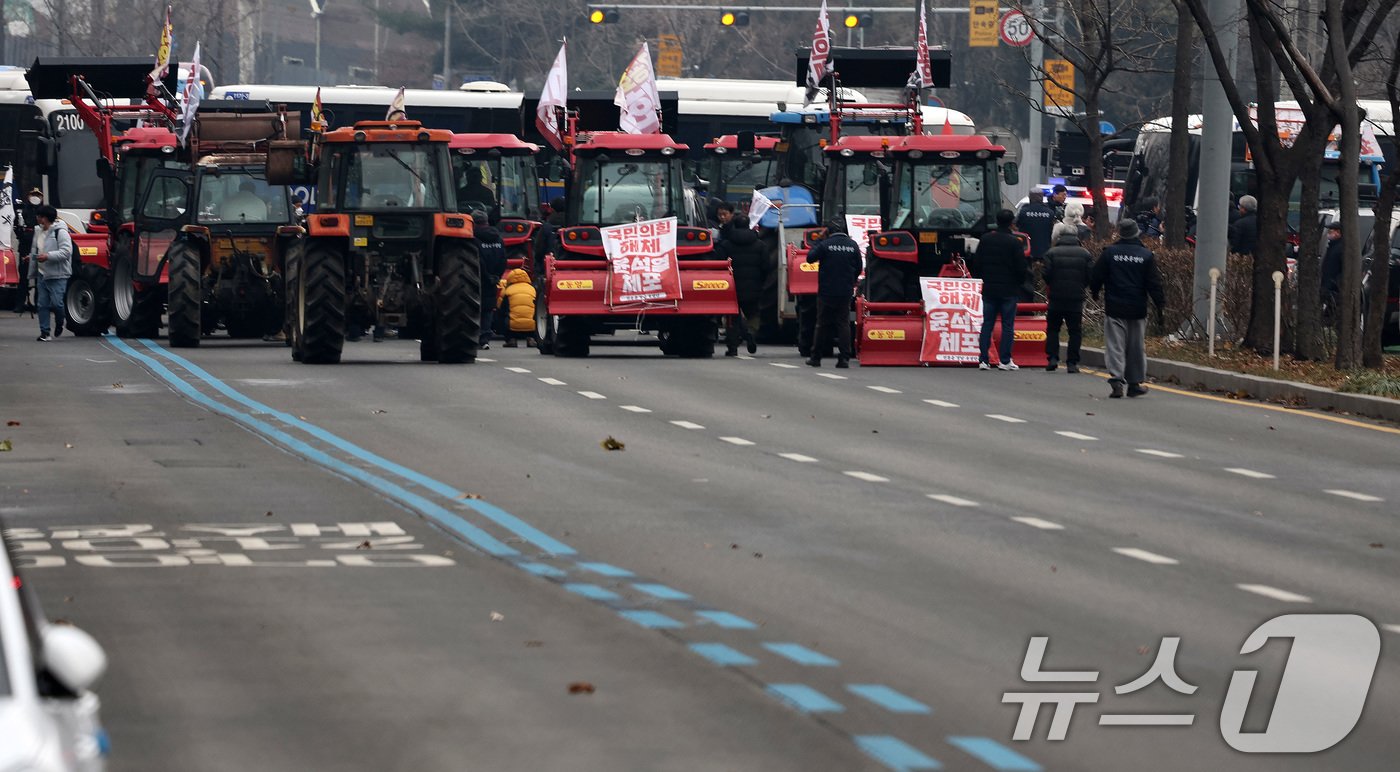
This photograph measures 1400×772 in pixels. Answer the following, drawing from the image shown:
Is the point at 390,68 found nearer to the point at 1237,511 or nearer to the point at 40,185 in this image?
the point at 40,185

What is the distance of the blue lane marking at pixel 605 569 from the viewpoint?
1202 cm

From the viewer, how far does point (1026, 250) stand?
27.6 meters

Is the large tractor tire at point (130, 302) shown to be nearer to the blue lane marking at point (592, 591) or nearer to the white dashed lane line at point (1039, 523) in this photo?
the white dashed lane line at point (1039, 523)

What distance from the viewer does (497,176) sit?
37594mm

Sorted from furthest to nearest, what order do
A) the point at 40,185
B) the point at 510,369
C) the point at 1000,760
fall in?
→ the point at 40,185
the point at 510,369
the point at 1000,760

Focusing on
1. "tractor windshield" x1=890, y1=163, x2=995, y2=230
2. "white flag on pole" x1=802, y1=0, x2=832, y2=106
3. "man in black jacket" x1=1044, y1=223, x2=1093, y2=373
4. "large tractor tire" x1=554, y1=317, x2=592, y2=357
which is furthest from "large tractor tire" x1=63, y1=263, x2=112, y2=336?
"man in black jacket" x1=1044, y1=223, x2=1093, y2=373

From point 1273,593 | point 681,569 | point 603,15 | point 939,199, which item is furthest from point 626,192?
point 603,15

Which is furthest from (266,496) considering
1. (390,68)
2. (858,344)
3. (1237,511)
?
(390,68)

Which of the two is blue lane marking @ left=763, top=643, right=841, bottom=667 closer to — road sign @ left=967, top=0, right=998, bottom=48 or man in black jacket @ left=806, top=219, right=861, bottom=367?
man in black jacket @ left=806, top=219, right=861, bottom=367

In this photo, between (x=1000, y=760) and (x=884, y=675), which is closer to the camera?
(x=1000, y=760)

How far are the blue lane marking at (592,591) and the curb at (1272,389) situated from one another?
12267mm

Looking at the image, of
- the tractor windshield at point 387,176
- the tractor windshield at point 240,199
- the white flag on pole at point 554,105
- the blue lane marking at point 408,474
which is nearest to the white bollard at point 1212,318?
the tractor windshield at point 387,176

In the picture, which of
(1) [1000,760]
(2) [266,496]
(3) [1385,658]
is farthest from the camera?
(2) [266,496]

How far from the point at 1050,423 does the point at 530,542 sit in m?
8.73
